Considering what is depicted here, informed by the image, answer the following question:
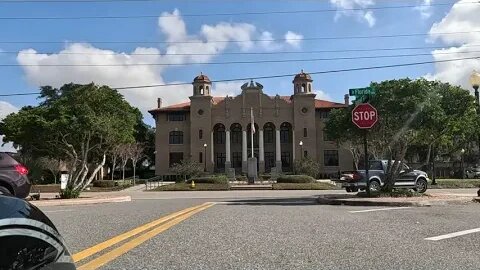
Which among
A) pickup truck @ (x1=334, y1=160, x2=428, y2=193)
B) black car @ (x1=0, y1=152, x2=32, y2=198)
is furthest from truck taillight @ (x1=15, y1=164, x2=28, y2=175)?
pickup truck @ (x1=334, y1=160, x2=428, y2=193)

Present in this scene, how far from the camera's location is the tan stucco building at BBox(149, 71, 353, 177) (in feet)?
247

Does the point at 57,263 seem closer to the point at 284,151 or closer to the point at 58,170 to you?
the point at 58,170

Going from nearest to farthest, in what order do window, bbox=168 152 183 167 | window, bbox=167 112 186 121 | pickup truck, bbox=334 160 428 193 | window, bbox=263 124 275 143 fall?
pickup truck, bbox=334 160 428 193 → window, bbox=168 152 183 167 → window, bbox=167 112 186 121 → window, bbox=263 124 275 143

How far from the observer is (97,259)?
6.93 meters

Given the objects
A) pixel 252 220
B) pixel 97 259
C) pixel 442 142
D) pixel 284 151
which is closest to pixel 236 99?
pixel 284 151

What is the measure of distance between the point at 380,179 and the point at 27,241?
93.1ft

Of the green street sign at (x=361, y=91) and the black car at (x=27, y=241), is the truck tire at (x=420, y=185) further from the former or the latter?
the black car at (x=27, y=241)

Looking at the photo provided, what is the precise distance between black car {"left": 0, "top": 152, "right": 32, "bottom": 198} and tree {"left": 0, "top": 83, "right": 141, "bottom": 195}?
10120 millimetres

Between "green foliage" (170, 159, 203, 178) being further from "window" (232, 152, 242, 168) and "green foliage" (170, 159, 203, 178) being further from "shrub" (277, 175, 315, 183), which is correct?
"shrub" (277, 175, 315, 183)

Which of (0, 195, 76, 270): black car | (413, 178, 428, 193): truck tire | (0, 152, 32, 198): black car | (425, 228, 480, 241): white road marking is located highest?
(0, 152, 32, 198): black car

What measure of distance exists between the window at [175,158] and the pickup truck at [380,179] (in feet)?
154

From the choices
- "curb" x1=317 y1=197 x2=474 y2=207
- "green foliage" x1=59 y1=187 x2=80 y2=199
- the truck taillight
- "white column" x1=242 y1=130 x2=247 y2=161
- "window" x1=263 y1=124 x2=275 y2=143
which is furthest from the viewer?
"window" x1=263 y1=124 x2=275 y2=143

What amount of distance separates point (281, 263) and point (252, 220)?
540 cm

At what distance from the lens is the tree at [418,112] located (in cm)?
1989
